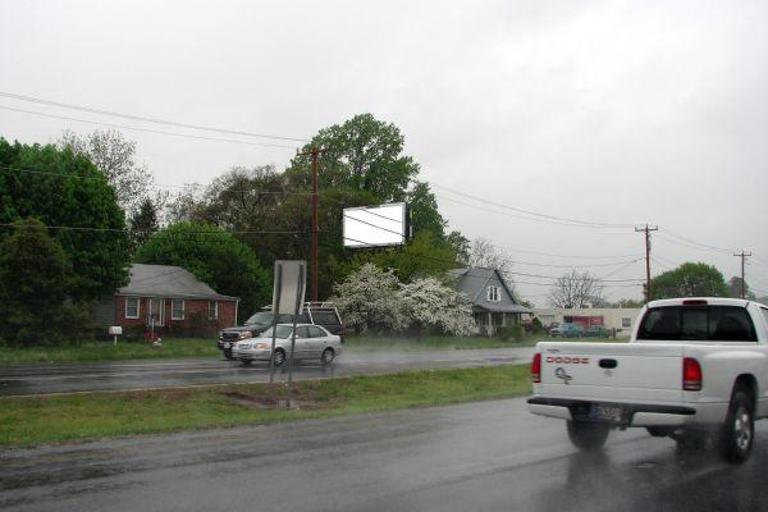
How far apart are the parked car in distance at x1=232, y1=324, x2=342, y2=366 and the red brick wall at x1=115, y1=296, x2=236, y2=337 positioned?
64.6ft

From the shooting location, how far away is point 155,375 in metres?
21.6

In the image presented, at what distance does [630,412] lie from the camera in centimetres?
859

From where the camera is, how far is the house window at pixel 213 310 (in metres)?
50.3

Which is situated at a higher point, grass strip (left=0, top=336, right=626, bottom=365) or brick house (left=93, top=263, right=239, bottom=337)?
brick house (left=93, top=263, right=239, bottom=337)

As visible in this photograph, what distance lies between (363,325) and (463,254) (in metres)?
51.5

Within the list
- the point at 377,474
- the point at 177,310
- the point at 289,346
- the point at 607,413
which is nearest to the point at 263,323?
the point at 289,346

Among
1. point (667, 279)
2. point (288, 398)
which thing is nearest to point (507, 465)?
point (288, 398)

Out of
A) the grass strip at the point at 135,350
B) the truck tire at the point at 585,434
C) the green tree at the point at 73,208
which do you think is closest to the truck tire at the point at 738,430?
the truck tire at the point at 585,434

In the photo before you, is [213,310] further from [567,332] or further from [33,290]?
[567,332]

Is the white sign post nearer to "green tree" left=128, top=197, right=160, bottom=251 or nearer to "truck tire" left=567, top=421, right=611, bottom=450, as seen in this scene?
"truck tire" left=567, top=421, right=611, bottom=450

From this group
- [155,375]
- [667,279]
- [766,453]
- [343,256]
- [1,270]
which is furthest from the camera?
[667,279]

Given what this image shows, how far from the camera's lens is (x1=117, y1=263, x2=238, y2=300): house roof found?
46969 mm

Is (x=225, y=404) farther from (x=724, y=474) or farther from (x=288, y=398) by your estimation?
(x=724, y=474)

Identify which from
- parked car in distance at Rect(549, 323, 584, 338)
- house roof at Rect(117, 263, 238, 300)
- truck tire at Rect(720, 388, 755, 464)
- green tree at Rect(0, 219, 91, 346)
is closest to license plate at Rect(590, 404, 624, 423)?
truck tire at Rect(720, 388, 755, 464)
